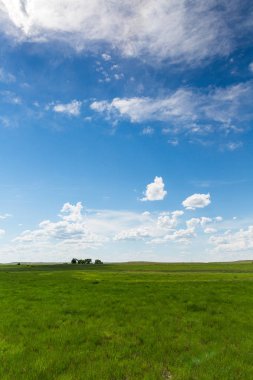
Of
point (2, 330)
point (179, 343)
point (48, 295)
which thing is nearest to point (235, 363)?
point (179, 343)

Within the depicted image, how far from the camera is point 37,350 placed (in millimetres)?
14641

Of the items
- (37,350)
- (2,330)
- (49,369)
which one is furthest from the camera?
(2,330)

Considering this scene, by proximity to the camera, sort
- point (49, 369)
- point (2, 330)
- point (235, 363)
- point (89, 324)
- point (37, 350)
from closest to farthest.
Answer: point (49, 369) < point (235, 363) < point (37, 350) < point (2, 330) < point (89, 324)

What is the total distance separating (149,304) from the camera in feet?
83.8

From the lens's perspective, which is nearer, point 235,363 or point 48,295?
point 235,363

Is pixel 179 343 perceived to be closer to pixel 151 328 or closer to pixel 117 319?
pixel 151 328

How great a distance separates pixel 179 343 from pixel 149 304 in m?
9.80

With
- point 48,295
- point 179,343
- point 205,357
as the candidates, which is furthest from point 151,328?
point 48,295

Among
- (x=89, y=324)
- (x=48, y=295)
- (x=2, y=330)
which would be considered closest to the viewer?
(x=2, y=330)

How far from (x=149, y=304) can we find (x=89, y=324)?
7.61 metres

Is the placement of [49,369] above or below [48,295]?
below

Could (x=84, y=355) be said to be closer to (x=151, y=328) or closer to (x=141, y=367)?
(x=141, y=367)

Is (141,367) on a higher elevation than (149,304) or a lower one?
lower

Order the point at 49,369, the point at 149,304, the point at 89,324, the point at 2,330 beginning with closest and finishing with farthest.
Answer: the point at 49,369 < the point at 2,330 < the point at 89,324 < the point at 149,304
